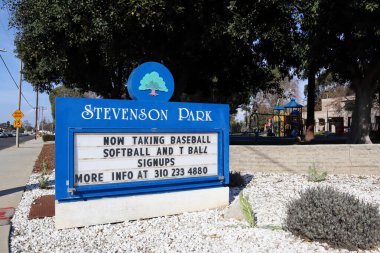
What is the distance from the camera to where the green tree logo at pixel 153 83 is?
22.2 ft

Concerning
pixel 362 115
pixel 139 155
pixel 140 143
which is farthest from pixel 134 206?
pixel 362 115

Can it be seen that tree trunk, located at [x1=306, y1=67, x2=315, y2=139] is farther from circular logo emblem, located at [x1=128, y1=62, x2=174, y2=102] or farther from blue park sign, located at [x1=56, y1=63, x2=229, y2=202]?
circular logo emblem, located at [x1=128, y1=62, x2=174, y2=102]

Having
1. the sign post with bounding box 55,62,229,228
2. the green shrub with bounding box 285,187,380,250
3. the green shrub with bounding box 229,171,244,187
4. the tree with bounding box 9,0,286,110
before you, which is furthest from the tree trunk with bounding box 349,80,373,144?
the green shrub with bounding box 285,187,380,250

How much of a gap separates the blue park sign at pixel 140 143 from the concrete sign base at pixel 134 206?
0.32 feet

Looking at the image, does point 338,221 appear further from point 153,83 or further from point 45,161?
point 45,161

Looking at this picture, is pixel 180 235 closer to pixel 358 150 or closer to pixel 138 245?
pixel 138 245

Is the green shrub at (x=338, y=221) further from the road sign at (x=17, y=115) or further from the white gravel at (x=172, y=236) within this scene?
the road sign at (x=17, y=115)

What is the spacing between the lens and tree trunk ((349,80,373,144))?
50.7ft

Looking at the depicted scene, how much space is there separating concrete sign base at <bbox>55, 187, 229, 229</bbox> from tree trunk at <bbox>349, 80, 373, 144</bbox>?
32.4 ft

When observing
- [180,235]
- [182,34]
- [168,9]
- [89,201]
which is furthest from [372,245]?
[182,34]

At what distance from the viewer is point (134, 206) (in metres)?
6.48

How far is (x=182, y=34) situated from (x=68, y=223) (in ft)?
30.6

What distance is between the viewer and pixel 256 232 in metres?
5.59

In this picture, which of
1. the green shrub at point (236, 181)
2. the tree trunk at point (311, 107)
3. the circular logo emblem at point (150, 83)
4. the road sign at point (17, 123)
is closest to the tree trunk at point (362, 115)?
the tree trunk at point (311, 107)
